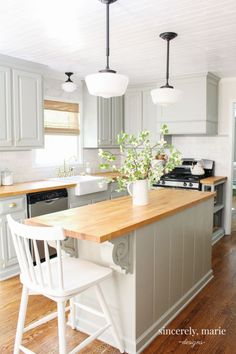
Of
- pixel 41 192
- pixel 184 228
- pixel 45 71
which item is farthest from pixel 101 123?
pixel 184 228

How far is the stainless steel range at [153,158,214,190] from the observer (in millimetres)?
4449

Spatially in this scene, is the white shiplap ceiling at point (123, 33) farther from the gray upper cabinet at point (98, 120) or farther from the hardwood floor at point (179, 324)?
the hardwood floor at point (179, 324)

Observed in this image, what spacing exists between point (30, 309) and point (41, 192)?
1260 millimetres

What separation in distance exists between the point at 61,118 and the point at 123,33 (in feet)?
6.66

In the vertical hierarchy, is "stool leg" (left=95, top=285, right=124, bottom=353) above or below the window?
below

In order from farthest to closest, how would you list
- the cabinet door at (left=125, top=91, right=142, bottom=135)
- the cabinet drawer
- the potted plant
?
the cabinet door at (left=125, top=91, right=142, bottom=135)
the cabinet drawer
the potted plant

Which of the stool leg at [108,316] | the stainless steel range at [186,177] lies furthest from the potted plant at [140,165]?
the stainless steel range at [186,177]

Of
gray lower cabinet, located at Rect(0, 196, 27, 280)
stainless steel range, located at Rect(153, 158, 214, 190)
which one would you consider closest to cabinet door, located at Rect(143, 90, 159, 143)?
stainless steel range, located at Rect(153, 158, 214, 190)

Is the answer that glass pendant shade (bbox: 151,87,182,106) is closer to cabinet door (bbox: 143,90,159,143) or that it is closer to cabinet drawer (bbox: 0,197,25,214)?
cabinet drawer (bbox: 0,197,25,214)

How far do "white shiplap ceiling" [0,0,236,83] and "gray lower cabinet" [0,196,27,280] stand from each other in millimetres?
1586

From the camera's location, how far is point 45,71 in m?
4.21

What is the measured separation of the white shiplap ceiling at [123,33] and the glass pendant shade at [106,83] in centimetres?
65

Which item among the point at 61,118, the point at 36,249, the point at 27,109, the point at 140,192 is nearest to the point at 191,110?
the point at 61,118

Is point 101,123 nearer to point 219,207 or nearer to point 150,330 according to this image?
point 219,207
